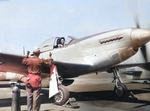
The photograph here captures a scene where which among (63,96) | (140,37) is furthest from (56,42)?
(140,37)

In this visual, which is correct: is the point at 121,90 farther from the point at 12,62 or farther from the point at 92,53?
the point at 12,62

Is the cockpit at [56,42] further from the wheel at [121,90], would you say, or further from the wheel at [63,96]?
the wheel at [121,90]

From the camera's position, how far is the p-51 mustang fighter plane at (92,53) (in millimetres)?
5496

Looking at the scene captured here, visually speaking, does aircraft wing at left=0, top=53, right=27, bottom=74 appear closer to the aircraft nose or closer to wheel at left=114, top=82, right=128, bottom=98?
the aircraft nose

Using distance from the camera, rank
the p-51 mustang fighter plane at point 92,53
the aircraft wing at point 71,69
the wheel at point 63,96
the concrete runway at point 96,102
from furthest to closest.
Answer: the aircraft wing at point 71,69 → the p-51 mustang fighter plane at point 92,53 → the wheel at point 63,96 → the concrete runway at point 96,102

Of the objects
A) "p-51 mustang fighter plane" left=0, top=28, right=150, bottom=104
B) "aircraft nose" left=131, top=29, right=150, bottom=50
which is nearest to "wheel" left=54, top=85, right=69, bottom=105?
"p-51 mustang fighter plane" left=0, top=28, right=150, bottom=104

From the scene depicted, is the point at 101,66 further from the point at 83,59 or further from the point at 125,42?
the point at 125,42

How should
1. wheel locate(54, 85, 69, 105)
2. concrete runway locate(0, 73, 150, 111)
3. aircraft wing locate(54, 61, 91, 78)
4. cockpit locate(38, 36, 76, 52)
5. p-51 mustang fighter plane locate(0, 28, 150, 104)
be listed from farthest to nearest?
cockpit locate(38, 36, 76, 52)
aircraft wing locate(54, 61, 91, 78)
p-51 mustang fighter plane locate(0, 28, 150, 104)
wheel locate(54, 85, 69, 105)
concrete runway locate(0, 73, 150, 111)

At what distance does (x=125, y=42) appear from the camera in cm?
569

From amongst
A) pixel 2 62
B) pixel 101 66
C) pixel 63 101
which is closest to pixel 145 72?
pixel 101 66

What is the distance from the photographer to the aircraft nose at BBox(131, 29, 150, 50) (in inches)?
211

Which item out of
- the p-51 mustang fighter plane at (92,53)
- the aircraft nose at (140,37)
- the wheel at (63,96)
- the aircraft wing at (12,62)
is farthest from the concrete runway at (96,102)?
the aircraft nose at (140,37)

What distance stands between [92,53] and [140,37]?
5.51 ft

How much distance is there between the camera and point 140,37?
5.41 meters
